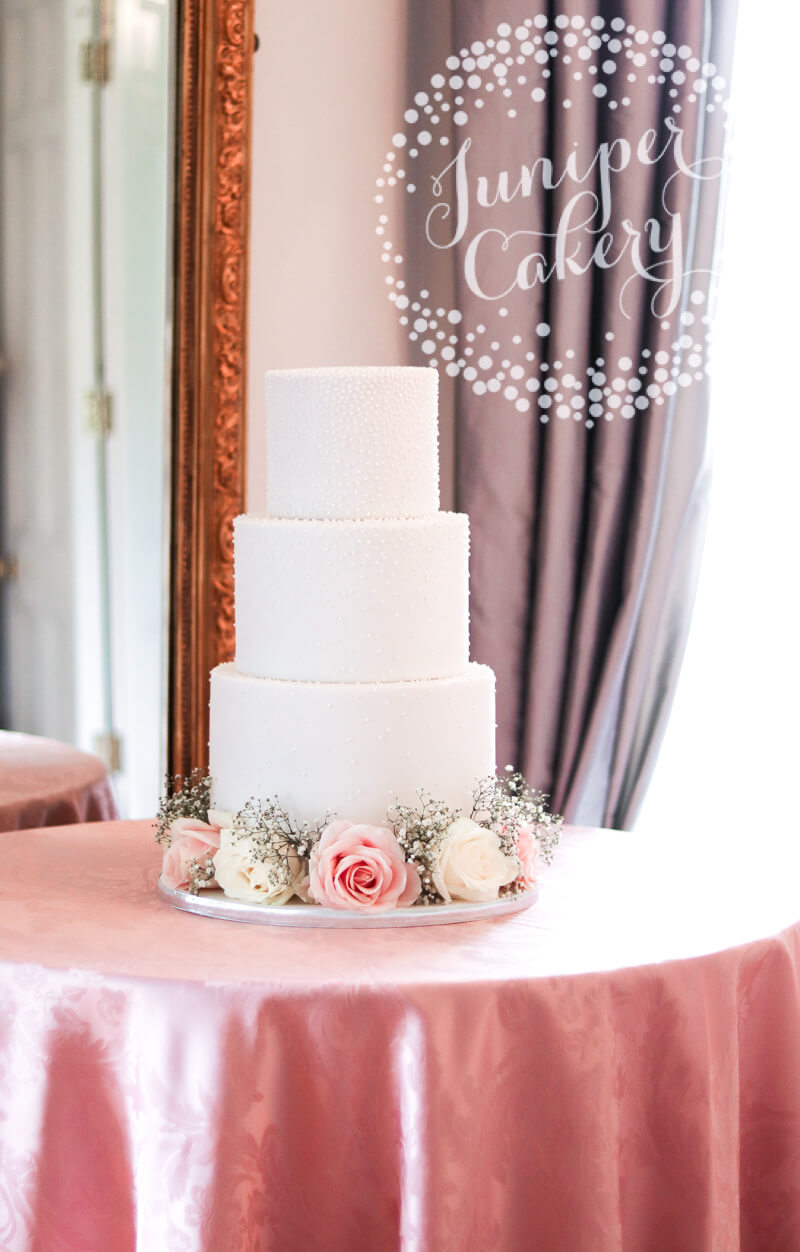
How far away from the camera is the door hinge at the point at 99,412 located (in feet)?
8.59

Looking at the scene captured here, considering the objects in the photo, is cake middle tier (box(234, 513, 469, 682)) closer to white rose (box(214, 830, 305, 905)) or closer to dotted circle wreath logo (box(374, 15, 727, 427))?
white rose (box(214, 830, 305, 905))

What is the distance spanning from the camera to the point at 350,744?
1467 mm

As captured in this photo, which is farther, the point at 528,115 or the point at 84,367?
the point at 528,115

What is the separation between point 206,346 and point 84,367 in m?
0.24

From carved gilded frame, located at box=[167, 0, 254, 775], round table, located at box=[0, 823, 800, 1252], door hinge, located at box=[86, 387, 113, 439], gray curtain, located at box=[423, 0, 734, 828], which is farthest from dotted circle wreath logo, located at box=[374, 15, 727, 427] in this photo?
round table, located at box=[0, 823, 800, 1252]

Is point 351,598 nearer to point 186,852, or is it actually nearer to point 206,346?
point 186,852

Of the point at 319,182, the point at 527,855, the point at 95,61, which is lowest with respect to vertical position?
the point at 527,855

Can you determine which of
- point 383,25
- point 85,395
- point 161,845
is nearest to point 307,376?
point 161,845

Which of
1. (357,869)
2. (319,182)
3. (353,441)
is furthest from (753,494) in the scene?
(357,869)

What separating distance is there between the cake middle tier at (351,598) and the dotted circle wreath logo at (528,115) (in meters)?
1.60

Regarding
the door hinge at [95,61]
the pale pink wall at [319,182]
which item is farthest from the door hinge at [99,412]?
the door hinge at [95,61]

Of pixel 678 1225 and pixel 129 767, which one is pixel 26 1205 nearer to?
pixel 678 1225

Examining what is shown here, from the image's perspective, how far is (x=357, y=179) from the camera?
3.02 meters

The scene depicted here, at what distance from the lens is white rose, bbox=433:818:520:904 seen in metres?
1.43
